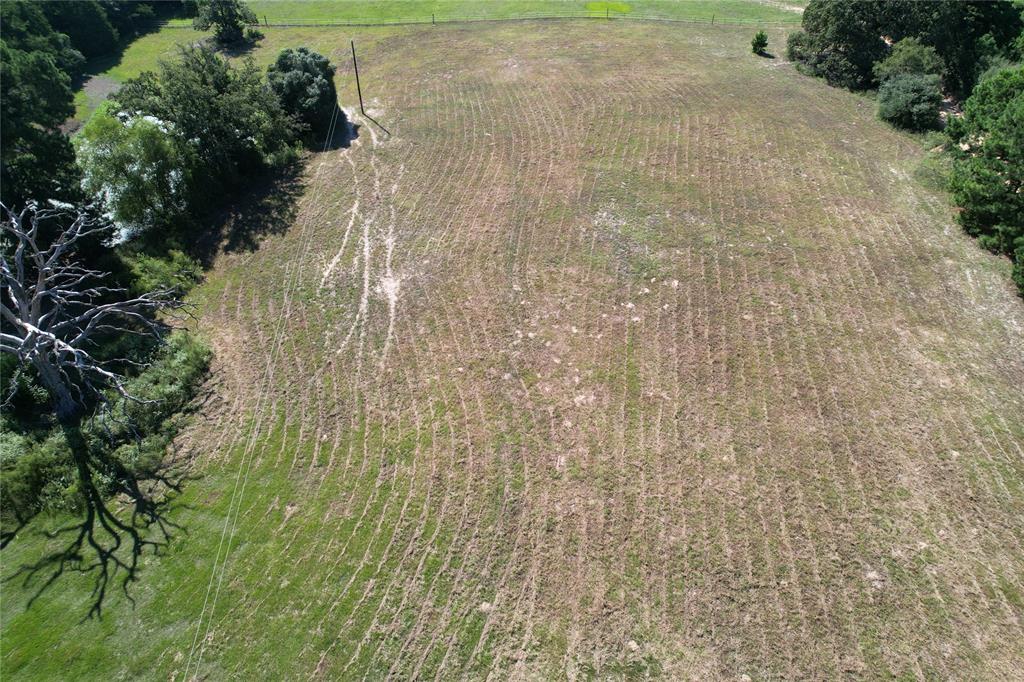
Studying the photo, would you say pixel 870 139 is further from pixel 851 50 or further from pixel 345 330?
pixel 345 330

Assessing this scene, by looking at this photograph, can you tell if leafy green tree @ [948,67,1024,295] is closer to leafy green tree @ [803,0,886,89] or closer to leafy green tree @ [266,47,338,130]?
leafy green tree @ [803,0,886,89]

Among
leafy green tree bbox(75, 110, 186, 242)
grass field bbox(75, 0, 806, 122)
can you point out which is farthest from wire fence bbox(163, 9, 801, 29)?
leafy green tree bbox(75, 110, 186, 242)

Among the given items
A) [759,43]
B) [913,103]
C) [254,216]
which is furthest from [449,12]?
[913,103]

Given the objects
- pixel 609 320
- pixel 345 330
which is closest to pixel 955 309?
pixel 609 320

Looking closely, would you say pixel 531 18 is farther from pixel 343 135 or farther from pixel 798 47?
pixel 343 135

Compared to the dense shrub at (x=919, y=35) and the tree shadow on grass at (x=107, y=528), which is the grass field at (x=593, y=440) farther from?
the dense shrub at (x=919, y=35)

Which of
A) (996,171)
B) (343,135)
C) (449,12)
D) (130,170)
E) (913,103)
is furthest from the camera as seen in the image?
(449,12)

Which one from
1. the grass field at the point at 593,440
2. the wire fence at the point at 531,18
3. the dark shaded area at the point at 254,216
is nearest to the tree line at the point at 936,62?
the grass field at the point at 593,440
